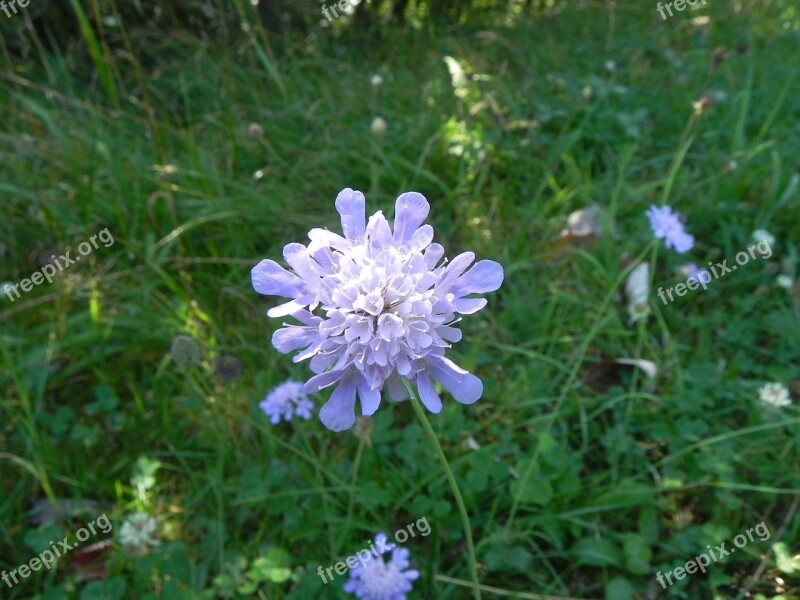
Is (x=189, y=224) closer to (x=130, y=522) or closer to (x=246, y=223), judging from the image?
(x=246, y=223)

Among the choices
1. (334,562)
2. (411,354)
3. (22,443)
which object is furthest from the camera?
(22,443)

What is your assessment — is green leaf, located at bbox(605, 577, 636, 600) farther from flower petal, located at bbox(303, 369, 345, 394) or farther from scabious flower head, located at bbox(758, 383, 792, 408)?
flower petal, located at bbox(303, 369, 345, 394)

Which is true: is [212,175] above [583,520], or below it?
above

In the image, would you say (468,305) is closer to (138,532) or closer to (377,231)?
(377,231)

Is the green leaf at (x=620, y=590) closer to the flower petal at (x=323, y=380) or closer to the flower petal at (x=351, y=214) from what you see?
the flower petal at (x=323, y=380)

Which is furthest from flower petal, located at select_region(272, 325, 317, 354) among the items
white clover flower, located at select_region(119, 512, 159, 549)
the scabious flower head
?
the scabious flower head

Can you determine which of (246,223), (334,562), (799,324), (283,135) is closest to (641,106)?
(799,324)
